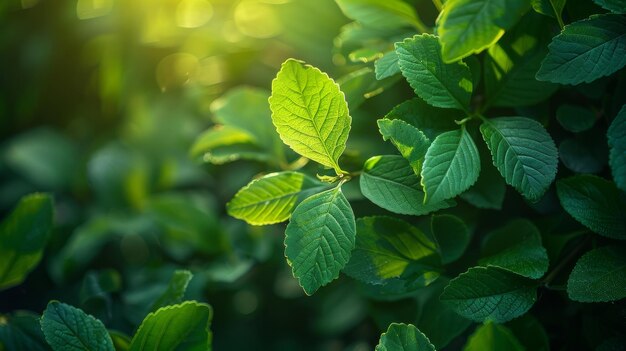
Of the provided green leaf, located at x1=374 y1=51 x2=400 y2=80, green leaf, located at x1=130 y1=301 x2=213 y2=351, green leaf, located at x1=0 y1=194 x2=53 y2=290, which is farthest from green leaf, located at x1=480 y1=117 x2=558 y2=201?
green leaf, located at x1=0 y1=194 x2=53 y2=290

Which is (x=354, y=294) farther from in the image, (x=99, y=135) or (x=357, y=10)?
(x=99, y=135)

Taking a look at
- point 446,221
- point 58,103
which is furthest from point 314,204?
point 58,103

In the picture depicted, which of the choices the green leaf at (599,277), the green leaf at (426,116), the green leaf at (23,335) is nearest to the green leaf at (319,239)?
the green leaf at (426,116)

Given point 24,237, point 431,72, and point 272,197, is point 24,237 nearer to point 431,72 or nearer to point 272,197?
point 272,197

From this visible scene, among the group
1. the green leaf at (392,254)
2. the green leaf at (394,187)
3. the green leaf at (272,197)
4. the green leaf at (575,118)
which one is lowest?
the green leaf at (392,254)

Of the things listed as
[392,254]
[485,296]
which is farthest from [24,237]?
[485,296]

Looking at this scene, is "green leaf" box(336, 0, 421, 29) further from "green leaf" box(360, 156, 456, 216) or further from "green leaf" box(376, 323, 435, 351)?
"green leaf" box(376, 323, 435, 351)

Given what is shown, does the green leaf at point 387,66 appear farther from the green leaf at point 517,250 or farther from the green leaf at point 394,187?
the green leaf at point 517,250
